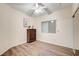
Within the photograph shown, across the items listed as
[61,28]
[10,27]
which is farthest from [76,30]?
[10,27]

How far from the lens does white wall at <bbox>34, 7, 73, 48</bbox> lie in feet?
5.19

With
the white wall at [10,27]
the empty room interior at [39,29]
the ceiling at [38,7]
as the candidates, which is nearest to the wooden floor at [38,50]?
the empty room interior at [39,29]

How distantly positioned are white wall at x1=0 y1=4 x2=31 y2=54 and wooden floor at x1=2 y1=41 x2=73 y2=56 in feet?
0.35

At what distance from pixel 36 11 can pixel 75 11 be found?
24.4 inches

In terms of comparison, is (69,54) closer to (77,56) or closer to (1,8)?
(77,56)

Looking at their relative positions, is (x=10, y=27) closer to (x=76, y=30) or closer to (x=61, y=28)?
(x=61, y=28)

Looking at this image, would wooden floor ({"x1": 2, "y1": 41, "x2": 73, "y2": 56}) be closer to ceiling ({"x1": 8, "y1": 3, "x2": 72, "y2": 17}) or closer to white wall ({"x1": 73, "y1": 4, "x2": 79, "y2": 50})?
white wall ({"x1": 73, "y1": 4, "x2": 79, "y2": 50})

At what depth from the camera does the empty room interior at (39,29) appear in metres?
1.55

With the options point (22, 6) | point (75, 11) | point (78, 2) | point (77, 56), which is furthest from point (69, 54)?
point (22, 6)

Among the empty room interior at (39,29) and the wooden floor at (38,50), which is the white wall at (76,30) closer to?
the empty room interior at (39,29)

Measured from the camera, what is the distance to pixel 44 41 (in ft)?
5.56

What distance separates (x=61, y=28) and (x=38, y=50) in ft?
1.73

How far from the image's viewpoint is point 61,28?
163 cm

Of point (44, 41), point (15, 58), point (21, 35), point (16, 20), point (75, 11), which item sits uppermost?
point (75, 11)
